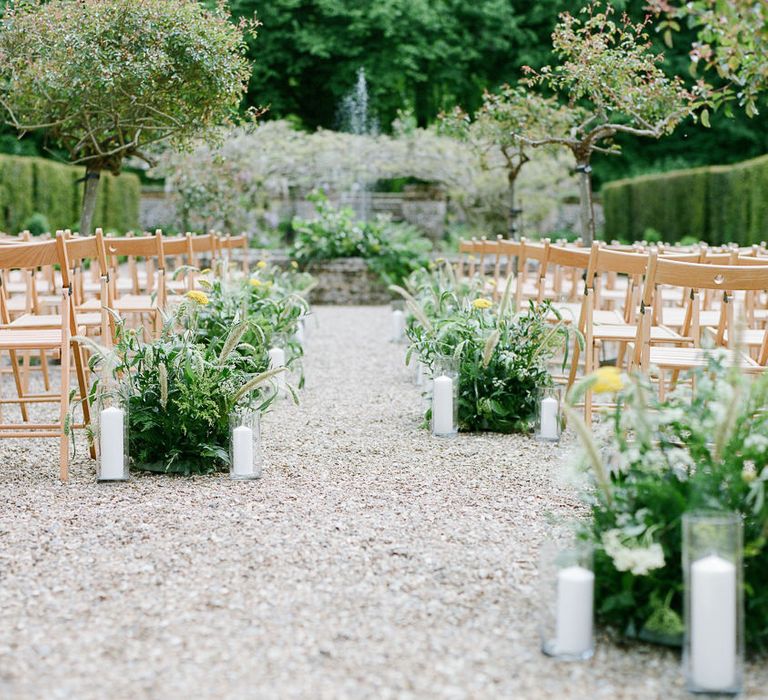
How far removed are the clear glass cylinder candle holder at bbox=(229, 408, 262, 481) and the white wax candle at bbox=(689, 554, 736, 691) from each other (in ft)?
6.74

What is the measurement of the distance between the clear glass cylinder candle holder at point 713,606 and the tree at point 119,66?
215 inches

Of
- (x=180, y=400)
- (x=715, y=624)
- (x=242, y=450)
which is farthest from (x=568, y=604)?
(x=180, y=400)

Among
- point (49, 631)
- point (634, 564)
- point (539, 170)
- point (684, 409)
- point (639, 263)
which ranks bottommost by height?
point (49, 631)

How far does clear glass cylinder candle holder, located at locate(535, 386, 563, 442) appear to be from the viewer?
15.1ft

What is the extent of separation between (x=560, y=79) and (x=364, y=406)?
330 centimetres

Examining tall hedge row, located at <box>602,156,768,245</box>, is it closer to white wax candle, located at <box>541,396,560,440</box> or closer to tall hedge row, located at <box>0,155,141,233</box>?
tall hedge row, located at <box>0,155,141,233</box>

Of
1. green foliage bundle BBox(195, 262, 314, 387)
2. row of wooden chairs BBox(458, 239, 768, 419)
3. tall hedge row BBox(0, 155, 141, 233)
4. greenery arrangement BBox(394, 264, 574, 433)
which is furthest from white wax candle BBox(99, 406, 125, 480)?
tall hedge row BBox(0, 155, 141, 233)

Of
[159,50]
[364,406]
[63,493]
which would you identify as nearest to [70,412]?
[63,493]

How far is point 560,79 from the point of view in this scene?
7.53m

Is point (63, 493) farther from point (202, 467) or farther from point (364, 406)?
point (364, 406)

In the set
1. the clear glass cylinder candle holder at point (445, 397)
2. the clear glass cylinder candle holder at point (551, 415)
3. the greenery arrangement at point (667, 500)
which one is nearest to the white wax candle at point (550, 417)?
the clear glass cylinder candle holder at point (551, 415)

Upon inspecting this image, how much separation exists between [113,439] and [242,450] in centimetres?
47

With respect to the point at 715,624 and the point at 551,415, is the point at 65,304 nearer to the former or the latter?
the point at 551,415

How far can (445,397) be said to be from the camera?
4629mm
